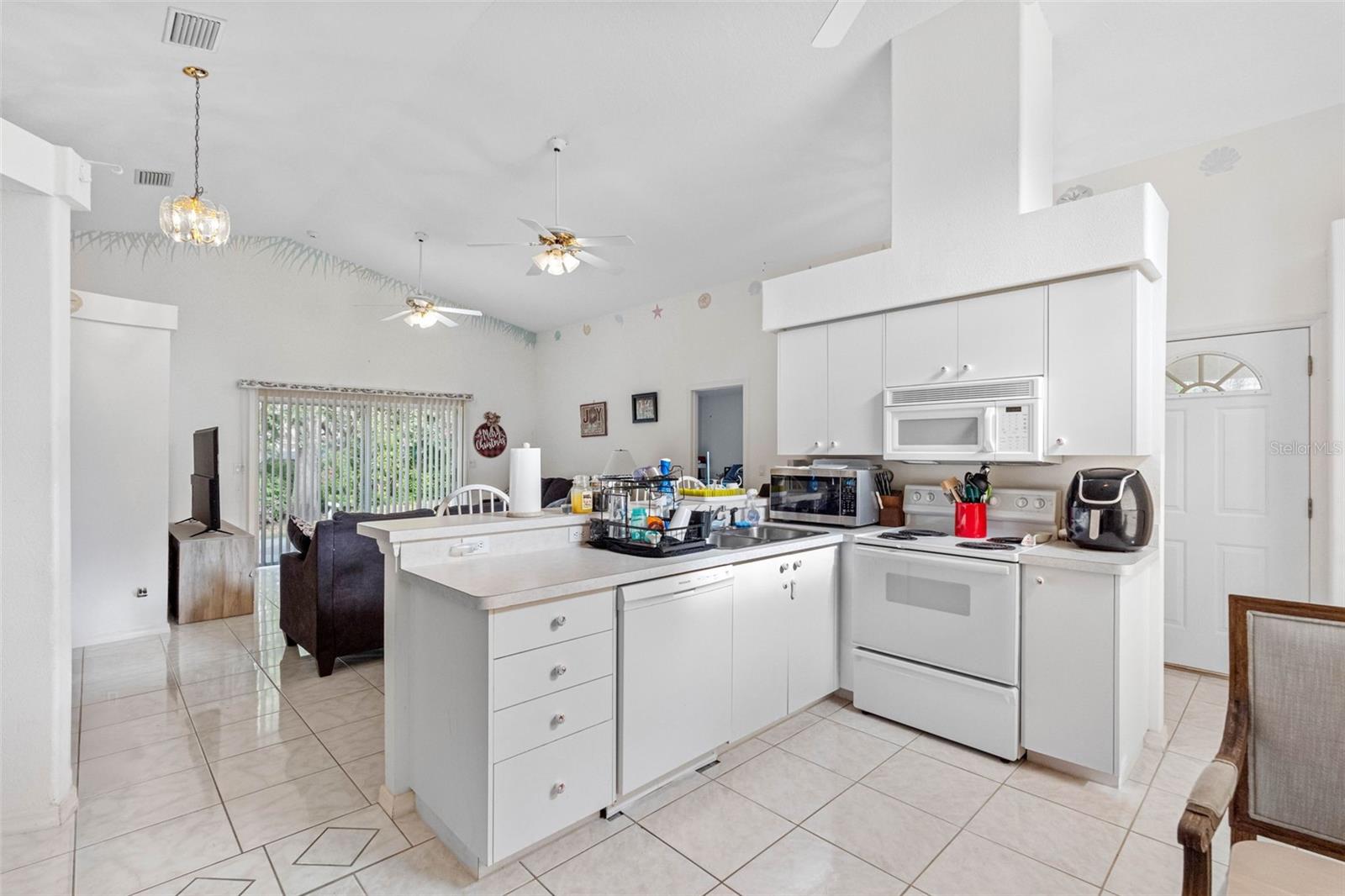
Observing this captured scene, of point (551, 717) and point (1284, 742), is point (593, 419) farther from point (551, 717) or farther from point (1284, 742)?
point (1284, 742)

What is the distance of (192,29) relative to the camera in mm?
2980

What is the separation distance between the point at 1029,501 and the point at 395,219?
580 centimetres

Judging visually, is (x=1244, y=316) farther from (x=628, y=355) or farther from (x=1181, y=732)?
(x=628, y=355)

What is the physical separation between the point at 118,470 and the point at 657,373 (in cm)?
463

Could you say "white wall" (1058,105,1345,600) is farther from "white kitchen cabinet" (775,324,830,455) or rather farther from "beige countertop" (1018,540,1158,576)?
"white kitchen cabinet" (775,324,830,455)

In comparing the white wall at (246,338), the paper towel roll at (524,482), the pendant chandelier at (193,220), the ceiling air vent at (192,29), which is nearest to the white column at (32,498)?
the pendant chandelier at (193,220)

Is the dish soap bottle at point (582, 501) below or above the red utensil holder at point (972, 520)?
above

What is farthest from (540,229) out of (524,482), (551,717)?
(551,717)

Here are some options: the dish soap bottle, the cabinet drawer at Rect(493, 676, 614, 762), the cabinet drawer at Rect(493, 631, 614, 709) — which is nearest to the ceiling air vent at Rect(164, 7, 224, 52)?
the dish soap bottle

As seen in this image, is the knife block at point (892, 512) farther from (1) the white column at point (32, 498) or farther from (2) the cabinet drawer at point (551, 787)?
(1) the white column at point (32, 498)

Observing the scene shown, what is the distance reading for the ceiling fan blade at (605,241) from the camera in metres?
3.76

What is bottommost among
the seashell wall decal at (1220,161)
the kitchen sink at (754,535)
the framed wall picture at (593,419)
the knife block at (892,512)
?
the kitchen sink at (754,535)

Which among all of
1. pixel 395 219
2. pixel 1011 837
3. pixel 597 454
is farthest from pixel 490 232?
pixel 1011 837

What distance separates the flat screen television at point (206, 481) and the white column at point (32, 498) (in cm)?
279
